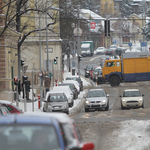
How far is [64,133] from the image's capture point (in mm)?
5289

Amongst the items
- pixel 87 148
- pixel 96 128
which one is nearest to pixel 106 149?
pixel 96 128

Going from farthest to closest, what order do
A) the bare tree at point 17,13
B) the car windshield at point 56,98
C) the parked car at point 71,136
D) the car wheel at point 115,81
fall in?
the car wheel at point 115,81
the car windshield at point 56,98
the bare tree at point 17,13
the parked car at point 71,136

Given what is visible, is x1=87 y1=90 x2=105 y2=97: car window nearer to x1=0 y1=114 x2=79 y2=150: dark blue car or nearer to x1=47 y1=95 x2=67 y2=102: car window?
x1=47 y1=95 x2=67 y2=102: car window

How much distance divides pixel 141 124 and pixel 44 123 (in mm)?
12713

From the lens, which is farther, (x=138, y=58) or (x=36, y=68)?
(x=36, y=68)

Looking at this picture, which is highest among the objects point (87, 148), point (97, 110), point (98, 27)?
point (98, 27)

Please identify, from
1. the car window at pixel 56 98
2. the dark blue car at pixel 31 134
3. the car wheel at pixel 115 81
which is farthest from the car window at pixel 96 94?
the dark blue car at pixel 31 134

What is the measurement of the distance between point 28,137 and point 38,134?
0.46 ft

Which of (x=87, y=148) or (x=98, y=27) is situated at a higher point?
(x=98, y=27)

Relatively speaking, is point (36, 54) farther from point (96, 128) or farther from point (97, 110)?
point (96, 128)

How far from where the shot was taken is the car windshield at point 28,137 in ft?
17.4

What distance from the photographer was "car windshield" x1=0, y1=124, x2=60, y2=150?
529cm

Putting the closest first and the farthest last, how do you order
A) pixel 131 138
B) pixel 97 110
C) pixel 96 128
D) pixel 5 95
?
pixel 131 138 → pixel 96 128 → pixel 97 110 → pixel 5 95

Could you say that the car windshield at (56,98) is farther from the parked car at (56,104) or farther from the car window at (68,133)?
the car window at (68,133)
